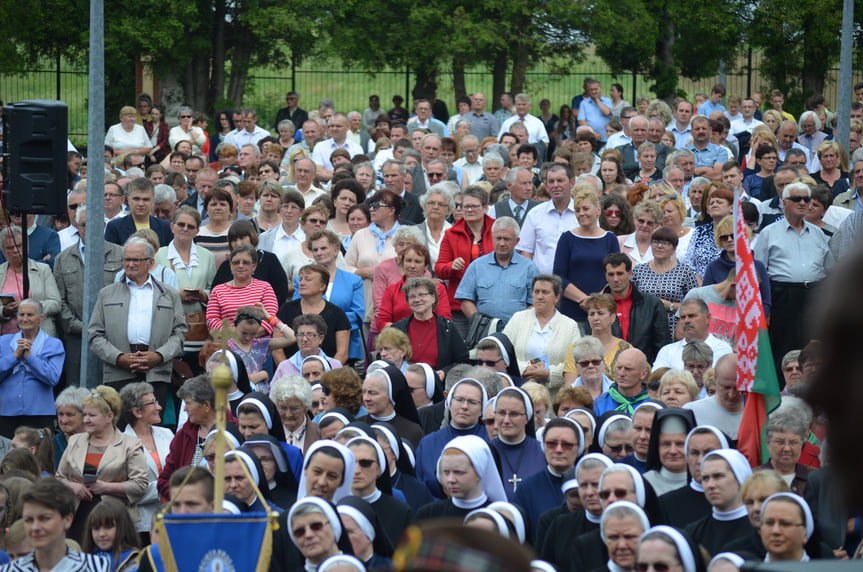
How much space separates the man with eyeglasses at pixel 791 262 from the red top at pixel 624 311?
139 centimetres

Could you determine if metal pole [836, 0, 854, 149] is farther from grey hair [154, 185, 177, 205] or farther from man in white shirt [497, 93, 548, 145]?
grey hair [154, 185, 177, 205]

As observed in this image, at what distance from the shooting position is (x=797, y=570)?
5.21 feet

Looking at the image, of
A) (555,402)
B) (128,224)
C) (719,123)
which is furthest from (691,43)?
(555,402)

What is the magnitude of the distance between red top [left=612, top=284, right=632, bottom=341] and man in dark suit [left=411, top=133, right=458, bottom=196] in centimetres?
440

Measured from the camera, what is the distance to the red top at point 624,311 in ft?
33.9

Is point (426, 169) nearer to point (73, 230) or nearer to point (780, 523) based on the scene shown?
point (73, 230)

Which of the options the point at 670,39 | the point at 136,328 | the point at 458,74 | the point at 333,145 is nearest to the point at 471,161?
the point at 333,145

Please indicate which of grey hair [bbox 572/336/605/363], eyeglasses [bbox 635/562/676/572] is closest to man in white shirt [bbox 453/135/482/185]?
grey hair [bbox 572/336/605/363]

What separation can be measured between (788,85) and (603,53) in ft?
13.3

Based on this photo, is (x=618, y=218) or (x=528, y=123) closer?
(x=618, y=218)

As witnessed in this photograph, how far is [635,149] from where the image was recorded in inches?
633

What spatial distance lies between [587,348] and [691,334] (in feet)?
2.66

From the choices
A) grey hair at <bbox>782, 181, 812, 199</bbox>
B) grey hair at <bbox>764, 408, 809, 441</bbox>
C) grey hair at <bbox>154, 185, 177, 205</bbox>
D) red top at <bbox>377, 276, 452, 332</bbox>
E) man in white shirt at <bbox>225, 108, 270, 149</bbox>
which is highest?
man in white shirt at <bbox>225, 108, 270, 149</bbox>

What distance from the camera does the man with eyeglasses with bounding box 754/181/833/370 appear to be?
36.1 ft
